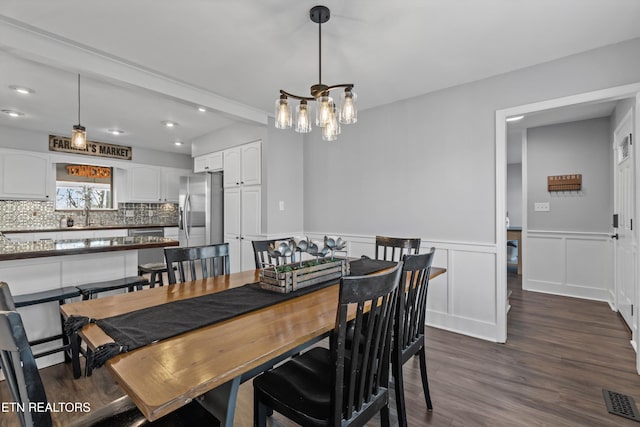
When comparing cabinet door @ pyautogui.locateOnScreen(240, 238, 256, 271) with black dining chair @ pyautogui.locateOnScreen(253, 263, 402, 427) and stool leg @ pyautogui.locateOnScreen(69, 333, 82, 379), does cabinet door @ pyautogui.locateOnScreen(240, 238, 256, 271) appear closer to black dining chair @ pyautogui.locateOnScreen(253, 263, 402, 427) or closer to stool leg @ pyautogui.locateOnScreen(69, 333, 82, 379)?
stool leg @ pyautogui.locateOnScreen(69, 333, 82, 379)

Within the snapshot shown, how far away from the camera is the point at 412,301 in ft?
5.63

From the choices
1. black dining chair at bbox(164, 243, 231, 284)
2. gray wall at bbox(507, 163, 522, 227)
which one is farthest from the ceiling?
gray wall at bbox(507, 163, 522, 227)

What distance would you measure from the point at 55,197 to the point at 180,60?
172 inches

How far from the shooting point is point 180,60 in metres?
2.62

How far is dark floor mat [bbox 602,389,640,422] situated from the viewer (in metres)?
1.84

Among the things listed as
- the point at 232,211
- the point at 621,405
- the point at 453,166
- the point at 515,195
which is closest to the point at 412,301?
the point at 621,405

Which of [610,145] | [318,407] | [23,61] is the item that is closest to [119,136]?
[23,61]

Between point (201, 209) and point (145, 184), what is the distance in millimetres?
2117

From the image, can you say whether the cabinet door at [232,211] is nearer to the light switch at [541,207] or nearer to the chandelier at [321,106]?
the chandelier at [321,106]

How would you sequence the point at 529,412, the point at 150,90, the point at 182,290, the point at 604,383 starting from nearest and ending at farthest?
1. the point at 182,290
2. the point at 529,412
3. the point at 604,383
4. the point at 150,90

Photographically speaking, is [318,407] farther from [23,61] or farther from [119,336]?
[23,61]

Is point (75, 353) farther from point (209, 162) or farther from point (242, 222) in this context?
point (209, 162)

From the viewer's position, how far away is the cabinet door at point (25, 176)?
15.4ft

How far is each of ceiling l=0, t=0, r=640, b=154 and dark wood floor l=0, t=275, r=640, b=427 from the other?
2511 mm
